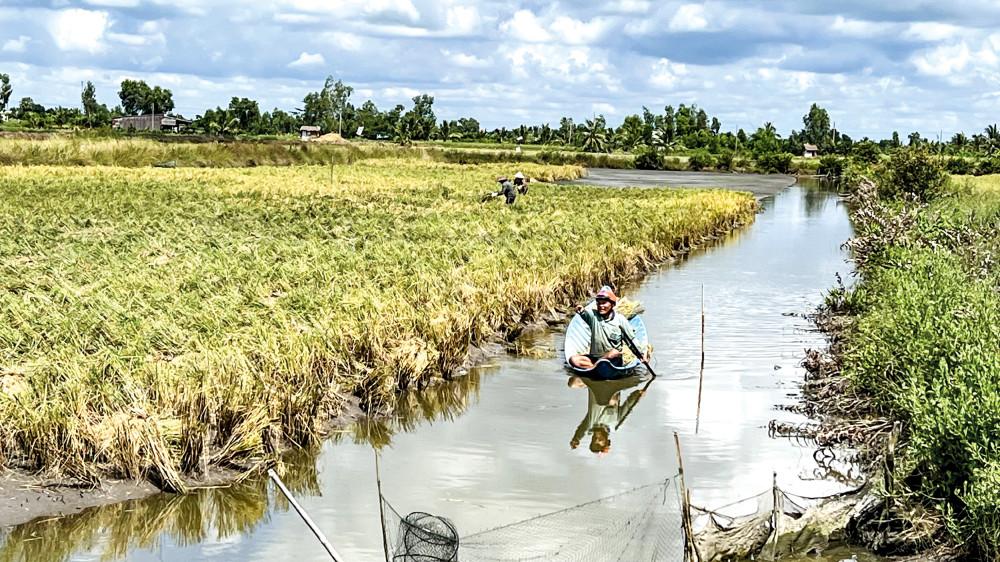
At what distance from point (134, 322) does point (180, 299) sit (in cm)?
132

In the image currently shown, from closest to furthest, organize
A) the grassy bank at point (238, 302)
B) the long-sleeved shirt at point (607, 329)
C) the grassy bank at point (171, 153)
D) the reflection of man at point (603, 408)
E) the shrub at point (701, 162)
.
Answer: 1. the grassy bank at point (238, 302)
2. the reflection of man at point (603, 408)
3. the long-sleeved shirt at point (607, 329)
4. the grassy bank at point (171, 153)
5. the shrub at point (701, 162)

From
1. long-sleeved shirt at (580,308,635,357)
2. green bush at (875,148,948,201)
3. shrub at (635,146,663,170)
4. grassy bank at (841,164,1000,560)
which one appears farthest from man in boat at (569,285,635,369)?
shrub at (635,146,663,170)

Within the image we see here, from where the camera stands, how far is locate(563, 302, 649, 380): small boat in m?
12.0

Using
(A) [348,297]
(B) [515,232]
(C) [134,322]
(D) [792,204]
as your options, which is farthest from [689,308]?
(D) [792,204]

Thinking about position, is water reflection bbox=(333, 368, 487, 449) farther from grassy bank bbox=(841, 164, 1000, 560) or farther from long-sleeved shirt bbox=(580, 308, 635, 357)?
grassy bank bbox=(841, 164, 1000, 560)

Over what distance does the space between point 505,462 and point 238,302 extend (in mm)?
4396

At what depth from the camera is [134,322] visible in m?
10.9

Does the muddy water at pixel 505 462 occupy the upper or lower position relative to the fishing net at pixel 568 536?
lower

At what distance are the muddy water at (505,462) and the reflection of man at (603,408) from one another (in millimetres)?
56

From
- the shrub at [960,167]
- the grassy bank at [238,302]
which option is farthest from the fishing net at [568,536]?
the shrub at [960,167]

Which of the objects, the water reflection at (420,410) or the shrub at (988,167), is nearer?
the water reflection at (420,410)

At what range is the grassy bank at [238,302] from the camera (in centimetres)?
813

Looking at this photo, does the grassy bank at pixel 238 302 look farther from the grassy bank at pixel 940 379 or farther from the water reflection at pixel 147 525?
the grassy bank at pixel 940 379

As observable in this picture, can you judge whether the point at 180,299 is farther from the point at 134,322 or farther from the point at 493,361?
the point at 493,361
